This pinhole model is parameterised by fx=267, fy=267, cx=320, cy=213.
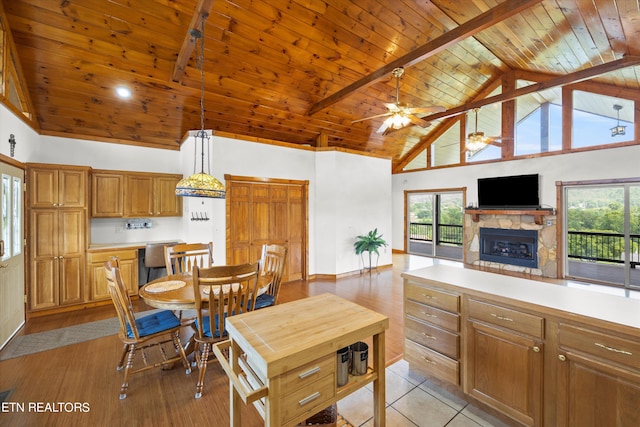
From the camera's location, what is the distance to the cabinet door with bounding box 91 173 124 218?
435cm

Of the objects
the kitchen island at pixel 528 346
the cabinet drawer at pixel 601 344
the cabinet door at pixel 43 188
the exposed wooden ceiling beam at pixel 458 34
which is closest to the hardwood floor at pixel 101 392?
the kitchen island at pixel 528 346

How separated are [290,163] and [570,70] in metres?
5.60

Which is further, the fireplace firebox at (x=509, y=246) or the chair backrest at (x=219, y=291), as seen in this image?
the fireplace firebox at (x=509, y=246)

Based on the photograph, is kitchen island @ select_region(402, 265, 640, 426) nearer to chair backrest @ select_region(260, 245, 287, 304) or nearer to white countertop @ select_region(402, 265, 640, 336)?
white countertop @ select_region(402, 265, 640, 336)

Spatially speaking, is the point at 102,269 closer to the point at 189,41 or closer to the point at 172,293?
the point at 172,293

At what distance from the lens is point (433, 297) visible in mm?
2139

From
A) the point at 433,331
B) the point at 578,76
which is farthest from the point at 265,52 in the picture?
the point at 578,76

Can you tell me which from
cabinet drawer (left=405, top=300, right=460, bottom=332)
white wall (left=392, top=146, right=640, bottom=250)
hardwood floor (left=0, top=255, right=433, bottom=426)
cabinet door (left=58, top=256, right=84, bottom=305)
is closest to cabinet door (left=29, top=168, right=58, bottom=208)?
cabinet door (left=58, top=256, right=84, bottom=305)

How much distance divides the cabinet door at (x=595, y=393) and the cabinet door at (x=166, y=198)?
18.0ft

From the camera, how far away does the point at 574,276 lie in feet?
18.3

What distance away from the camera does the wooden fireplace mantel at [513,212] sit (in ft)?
18.8

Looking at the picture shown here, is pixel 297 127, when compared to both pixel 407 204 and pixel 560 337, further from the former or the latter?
pixel 560 337

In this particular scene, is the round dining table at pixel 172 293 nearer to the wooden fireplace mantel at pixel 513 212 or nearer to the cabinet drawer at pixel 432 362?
the cabinet drawer at pixel 432 362

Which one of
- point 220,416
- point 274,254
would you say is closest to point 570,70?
point 274,254
